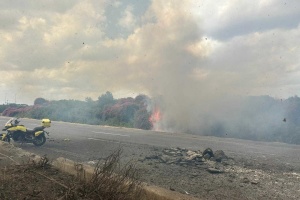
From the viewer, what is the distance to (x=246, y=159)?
13312mm

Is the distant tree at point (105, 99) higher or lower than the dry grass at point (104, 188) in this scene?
higher

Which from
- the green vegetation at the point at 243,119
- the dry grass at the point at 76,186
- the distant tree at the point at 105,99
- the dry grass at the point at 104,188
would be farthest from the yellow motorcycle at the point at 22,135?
the distant tree at the point at 105,99

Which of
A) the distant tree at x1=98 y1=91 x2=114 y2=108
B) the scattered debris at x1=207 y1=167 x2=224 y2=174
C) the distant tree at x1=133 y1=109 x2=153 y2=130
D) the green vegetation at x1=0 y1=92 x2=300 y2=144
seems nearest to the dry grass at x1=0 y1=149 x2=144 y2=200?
the scattered debris at x1=207 y1=167 x2=224 y2=174

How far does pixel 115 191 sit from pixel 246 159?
9.47 metres

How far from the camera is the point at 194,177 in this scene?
9.77 metres

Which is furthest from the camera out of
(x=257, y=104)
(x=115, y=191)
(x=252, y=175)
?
(x=257, y=104)

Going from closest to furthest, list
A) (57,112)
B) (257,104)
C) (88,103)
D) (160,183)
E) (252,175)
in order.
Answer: (160,183), (252,175), (257,104), (57,112), (88,103)

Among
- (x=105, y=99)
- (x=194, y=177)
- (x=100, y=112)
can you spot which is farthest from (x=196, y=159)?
(x=105, y=99)

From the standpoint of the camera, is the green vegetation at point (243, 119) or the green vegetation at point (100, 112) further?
the green vegetation at point (100, 112)

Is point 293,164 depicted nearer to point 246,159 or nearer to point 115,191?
point 246,159

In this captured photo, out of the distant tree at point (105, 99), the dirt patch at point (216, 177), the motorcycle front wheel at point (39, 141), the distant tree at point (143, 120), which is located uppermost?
the distant tree at point (105, 99)

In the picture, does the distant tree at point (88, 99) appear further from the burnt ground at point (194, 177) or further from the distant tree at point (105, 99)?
the burnt ground at point (194, 177)

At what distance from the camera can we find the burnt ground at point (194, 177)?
566cm

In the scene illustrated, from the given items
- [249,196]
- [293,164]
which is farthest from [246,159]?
[249,196]
